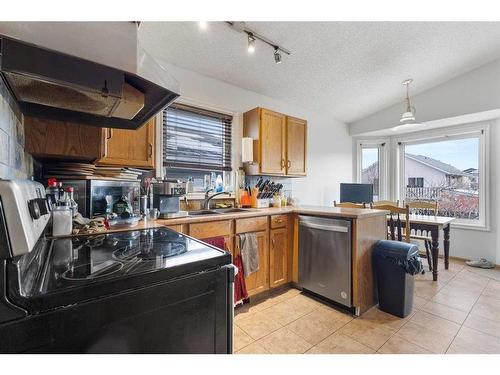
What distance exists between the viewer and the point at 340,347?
1.69 meters

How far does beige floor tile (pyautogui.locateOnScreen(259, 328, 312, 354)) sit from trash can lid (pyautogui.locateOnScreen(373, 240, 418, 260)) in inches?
41.7

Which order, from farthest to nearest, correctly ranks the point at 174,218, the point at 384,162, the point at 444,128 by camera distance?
1. the point at 384,162
2. the point at 444,128
3. the point at 174,218


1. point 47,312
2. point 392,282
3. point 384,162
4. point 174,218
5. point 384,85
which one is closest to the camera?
point 47,312

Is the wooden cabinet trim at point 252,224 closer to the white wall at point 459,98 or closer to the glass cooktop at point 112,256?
→ the glass cooktop at point 112,256

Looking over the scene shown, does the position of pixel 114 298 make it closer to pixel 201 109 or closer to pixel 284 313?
pixel 284 313

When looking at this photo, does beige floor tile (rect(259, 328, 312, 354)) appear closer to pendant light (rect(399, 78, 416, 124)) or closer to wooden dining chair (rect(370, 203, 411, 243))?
wooden dining chair (rect(370, 203, 411, 243))

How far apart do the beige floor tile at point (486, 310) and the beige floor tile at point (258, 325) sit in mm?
1827

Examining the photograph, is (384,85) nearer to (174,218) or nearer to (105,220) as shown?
(174,218)

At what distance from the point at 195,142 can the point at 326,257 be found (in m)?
1.85

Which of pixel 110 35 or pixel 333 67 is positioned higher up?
pixel 333 67

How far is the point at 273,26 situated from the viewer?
85.8 inches

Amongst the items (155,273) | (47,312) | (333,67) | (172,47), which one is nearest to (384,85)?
(333,67)

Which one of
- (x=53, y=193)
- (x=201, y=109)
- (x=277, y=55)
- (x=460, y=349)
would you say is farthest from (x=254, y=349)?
(x=277, y=55)
